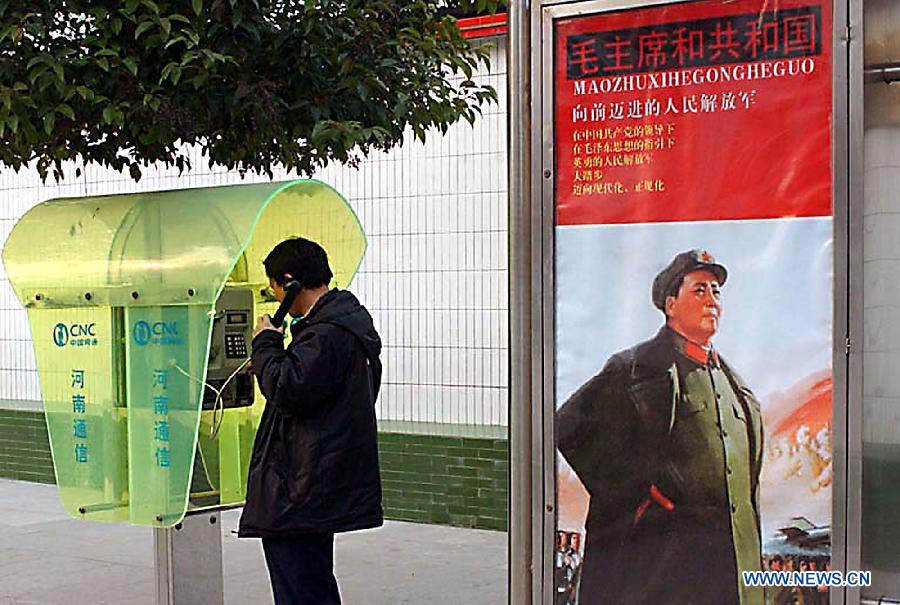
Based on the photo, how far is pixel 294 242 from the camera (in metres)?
5.30

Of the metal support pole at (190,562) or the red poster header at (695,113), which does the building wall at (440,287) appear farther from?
the red poster header at (695,113)

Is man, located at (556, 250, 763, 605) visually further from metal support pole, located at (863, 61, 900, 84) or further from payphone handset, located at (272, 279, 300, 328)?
payphone handset, located at (272, 279, 300, 328)

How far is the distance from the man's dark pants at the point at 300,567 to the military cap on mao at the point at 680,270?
83.5 inches

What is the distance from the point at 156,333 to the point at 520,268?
89.1 inches

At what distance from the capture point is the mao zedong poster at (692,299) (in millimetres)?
3326

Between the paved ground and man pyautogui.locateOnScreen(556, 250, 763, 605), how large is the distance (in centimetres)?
389

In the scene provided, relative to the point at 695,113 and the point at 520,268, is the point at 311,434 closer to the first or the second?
the point at 520,268

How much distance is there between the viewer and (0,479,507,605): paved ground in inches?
299

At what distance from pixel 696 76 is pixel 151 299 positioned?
9.07 feet

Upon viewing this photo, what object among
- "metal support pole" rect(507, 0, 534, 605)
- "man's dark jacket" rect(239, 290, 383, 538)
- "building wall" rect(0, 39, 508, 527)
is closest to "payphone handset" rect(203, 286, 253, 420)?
"man's dark jacket" rect(239, 290, 383, 538)

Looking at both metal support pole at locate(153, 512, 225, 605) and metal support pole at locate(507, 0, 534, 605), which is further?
metal support pole at locate(153, 512, 225, 605)

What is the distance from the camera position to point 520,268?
3.71 meters

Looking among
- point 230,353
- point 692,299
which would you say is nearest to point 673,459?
point 692,299

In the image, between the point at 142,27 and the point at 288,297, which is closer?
the point at 142,27
